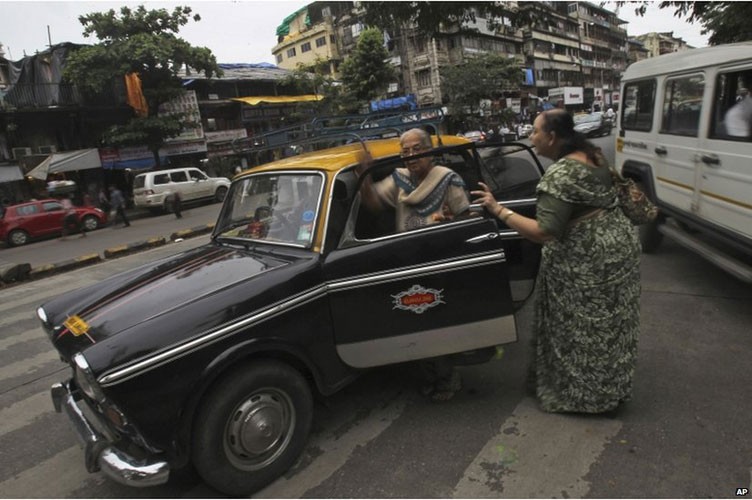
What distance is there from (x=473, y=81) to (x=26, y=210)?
111ft

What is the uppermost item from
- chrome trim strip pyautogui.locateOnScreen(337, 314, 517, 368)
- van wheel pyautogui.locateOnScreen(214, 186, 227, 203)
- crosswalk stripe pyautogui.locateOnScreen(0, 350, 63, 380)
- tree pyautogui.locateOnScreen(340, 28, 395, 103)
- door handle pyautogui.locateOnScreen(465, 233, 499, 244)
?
tree pyautogui.locateOnScreen(340, 28, 395, 103)

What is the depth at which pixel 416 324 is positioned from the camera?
289cm

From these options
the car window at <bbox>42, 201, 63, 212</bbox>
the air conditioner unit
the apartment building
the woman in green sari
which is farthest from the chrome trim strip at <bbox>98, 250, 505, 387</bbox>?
the apartment building

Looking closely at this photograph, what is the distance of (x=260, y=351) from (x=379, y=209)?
122cm

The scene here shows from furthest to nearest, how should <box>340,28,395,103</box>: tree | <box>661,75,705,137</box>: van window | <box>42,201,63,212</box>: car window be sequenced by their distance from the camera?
<box>340,28,395,103</box>: tree
<box>42,201,63,212</box>: car window
<box>661,75,705,137</box>: van window

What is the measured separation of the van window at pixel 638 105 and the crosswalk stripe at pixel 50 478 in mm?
6407

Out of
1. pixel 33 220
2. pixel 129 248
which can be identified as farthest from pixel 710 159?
pixel 33 220

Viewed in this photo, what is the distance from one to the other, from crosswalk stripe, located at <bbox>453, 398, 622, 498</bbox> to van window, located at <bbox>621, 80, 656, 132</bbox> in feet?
14.1

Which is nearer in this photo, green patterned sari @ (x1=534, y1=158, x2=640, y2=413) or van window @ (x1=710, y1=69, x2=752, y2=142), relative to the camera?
green patterned sari @ (x1=534, y1=158, x2=640, y2=413)

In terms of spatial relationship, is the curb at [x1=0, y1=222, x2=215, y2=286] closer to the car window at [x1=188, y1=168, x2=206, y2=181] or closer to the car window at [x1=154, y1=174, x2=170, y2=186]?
the car window at [x1=154, y1=174, x2=170, y2=186]

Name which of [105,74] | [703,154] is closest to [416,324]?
[703,154]

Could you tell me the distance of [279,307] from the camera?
8.62ft

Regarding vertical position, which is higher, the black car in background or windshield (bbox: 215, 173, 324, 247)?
windshield (bbox: 215, 173, 324, 247)

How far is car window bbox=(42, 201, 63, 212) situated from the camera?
1784 centimetres
